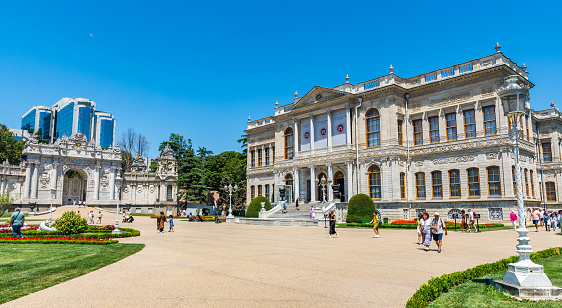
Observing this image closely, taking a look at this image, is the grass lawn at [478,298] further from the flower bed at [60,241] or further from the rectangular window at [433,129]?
the rectangular window at [433,129]

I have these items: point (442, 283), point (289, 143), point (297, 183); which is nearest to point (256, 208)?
point (297, 183)

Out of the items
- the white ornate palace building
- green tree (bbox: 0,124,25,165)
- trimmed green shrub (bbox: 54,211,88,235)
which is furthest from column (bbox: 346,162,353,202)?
green tree (bbox: 0,124,25,165)

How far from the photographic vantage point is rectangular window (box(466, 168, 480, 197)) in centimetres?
3127

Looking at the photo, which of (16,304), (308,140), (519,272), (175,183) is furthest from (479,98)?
(175,183)

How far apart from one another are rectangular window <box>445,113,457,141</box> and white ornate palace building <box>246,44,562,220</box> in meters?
0.09

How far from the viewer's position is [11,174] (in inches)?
2080

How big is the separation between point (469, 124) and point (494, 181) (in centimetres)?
519

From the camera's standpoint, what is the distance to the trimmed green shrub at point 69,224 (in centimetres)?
1966

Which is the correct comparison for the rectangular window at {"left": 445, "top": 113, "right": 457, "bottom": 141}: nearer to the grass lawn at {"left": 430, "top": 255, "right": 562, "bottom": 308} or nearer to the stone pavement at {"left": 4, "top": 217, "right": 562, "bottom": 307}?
the stone pavement at {"left": 4, "top": 217, "right": 562, "bottom": 307}

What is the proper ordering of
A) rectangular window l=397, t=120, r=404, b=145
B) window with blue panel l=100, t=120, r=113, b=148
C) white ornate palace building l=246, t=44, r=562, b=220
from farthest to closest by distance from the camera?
window with blue panel l=100, t=120, r=113, b=148
rectangular window l=397, t=120, r=404, b=145
white ornate palace building l=246, t=44, r=562, b=220

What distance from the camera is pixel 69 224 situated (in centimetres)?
1977

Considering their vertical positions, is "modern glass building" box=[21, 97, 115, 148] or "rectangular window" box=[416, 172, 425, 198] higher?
"modern glass building" box=[21, 97, 115, 148]

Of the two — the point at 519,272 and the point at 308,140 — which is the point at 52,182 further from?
the point at 519,272

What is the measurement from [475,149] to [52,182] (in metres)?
54.8
